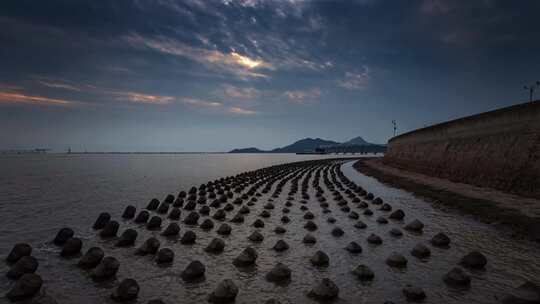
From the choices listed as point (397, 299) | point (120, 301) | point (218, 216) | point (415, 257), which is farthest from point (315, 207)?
point (120, 301)

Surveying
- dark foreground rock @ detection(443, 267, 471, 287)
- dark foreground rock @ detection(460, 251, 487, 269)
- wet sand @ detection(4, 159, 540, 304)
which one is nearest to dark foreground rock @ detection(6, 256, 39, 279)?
wet sand @ detection(4, 159, 540, 304)

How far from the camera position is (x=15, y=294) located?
6184 mm

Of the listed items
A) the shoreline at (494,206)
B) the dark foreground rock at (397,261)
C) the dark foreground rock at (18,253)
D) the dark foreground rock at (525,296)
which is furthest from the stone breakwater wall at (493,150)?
the dark foreground rock at (18,253)

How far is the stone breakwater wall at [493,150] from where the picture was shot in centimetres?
1664

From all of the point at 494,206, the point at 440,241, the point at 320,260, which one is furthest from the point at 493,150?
the point at 320,260

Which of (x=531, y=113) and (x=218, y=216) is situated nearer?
(x=218, y=216)

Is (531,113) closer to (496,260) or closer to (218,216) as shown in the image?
(496,260)

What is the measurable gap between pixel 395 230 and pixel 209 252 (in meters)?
6.69

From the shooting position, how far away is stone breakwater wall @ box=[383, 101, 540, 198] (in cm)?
1664

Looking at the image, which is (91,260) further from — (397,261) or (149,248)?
(397,261)

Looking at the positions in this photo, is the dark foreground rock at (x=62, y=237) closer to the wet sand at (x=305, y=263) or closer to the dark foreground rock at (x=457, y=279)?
the wet sand at (x=305, y=263)

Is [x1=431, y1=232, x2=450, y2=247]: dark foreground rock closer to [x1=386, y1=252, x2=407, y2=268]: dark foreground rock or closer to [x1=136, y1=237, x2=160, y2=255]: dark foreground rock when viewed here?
[x1=386, y1=252, x2=407, y2=268]: dark foreground rock

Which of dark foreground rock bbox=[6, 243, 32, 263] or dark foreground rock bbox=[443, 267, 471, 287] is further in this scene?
dark foreground rock bbox=[6, 243, 32, 263]

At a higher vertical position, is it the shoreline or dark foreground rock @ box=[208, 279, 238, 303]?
the shoreline
